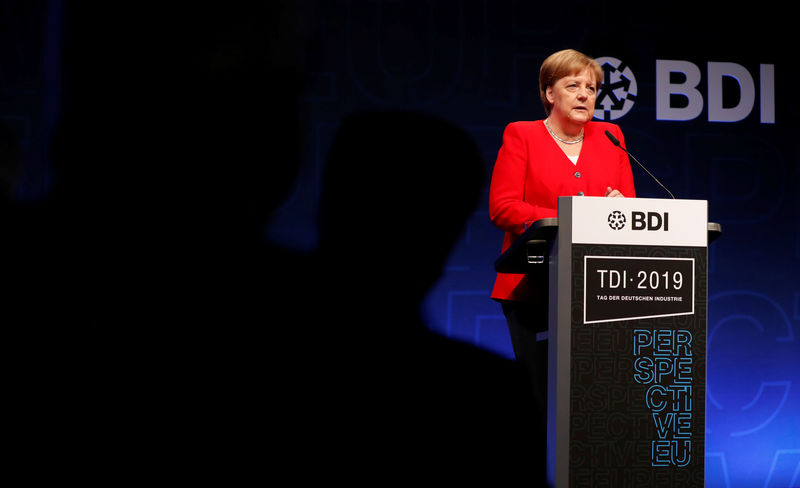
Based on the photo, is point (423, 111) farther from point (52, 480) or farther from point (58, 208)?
point (52, 480)

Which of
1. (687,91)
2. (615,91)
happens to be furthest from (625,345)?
(687,91)

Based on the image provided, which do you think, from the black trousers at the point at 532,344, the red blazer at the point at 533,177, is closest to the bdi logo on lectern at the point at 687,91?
the red blazer at the point at 533,177

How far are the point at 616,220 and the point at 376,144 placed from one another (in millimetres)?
1611

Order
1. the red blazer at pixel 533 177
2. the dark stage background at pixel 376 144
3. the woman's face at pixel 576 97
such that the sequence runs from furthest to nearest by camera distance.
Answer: the dark stage background at pixel 376 144 < the woman's face at pixel 576 97 < the red blazer at pixel 533 177

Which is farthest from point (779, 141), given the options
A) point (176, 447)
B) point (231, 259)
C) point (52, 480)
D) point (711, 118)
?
point (52, 480)

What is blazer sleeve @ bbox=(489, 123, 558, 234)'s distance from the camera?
2.12 meters

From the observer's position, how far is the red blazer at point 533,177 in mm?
2180

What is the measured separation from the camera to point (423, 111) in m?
3.25

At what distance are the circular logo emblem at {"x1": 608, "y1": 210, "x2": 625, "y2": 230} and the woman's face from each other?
1.98 ft

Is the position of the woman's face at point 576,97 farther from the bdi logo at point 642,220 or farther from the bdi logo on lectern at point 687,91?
the bdi logo on lectern at point 687,91

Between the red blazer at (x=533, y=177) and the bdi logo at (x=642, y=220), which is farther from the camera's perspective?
the red blazer at (x=533, y=177)

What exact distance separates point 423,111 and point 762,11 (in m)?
1.65

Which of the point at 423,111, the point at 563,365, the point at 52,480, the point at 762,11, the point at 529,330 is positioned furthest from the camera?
the point at 762,11

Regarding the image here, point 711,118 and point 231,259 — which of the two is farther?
point 711,118
